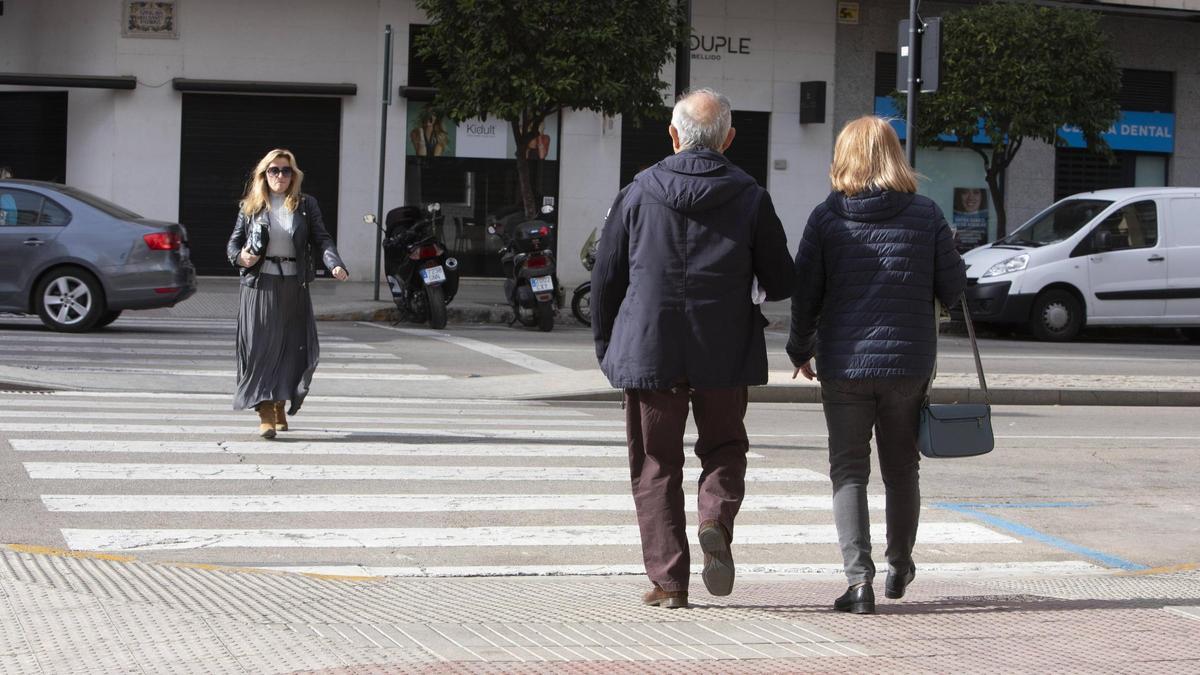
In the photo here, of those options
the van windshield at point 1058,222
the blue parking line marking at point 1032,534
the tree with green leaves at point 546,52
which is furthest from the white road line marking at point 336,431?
the van windshield at point 1058,222

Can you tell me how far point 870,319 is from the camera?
5441 millimetres

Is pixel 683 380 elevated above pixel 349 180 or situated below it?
below

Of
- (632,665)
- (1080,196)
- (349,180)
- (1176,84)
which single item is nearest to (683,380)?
(632,665)

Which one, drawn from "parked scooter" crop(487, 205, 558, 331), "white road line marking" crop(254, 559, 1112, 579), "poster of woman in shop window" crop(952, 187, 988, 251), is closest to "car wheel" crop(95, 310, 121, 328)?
"parked scooter" crop(487, 205, 558, 331)

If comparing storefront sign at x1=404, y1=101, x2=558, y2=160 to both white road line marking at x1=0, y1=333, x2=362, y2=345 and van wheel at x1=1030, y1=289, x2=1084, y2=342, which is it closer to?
van wheel at x1=1030, y1=289, x2=1084, y2=342

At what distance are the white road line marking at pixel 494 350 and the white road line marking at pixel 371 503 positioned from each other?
5.91m

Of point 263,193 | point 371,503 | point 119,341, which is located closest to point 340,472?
point 371,503

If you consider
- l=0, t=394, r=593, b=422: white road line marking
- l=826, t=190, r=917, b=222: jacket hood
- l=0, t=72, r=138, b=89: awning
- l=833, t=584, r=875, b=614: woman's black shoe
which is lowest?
l=833, t=584, r=875, b=614: woman's black shoe

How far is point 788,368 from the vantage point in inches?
591

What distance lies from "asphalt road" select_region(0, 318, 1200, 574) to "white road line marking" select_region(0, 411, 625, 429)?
35mm

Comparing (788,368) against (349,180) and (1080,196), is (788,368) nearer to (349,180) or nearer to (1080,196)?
(1080,196)

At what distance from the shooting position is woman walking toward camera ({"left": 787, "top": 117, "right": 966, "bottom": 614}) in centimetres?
543

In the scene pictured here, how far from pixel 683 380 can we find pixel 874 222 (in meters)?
0.86

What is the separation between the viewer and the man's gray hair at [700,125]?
542cm
